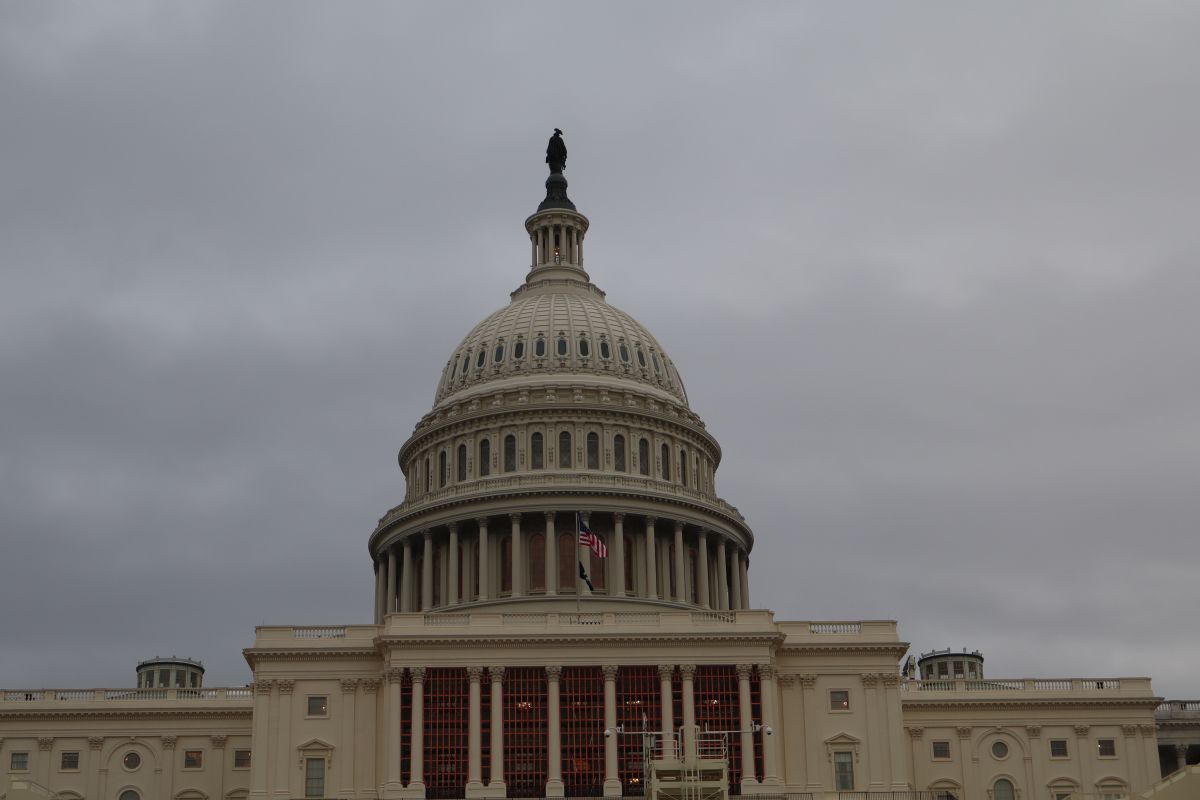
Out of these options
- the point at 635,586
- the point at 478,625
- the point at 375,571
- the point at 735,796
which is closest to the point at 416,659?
the point at 478,625

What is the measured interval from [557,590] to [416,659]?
75.9ft

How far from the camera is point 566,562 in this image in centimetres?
11975

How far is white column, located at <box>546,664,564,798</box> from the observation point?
9269 centimetres

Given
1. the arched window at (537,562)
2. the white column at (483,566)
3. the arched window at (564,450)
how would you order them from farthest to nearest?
the arched window at (564,450)
the arched window at (537,562)
the white column at (483,566)

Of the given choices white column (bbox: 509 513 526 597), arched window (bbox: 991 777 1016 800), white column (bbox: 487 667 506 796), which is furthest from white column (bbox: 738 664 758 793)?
white column (bbox: 509 513 526 597)

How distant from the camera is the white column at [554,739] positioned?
92688 millimetres

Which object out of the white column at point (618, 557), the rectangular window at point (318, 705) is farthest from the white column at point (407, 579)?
the rectangular window at point (318, 705)

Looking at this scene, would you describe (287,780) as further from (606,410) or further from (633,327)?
(633,327)

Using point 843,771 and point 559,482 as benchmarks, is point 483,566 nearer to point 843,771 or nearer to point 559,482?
point 559,482

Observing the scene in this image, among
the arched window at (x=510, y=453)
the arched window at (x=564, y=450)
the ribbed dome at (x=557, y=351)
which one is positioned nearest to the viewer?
the arched window at (x=564, y=450)

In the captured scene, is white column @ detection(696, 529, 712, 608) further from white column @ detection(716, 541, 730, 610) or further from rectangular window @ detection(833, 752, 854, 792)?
rectangular window @ detection(833, 752, 854, 792)

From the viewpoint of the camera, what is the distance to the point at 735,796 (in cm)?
9256

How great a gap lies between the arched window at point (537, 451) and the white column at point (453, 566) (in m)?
7.41

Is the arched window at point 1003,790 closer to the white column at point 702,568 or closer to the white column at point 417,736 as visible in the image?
the white column at point 702,568
